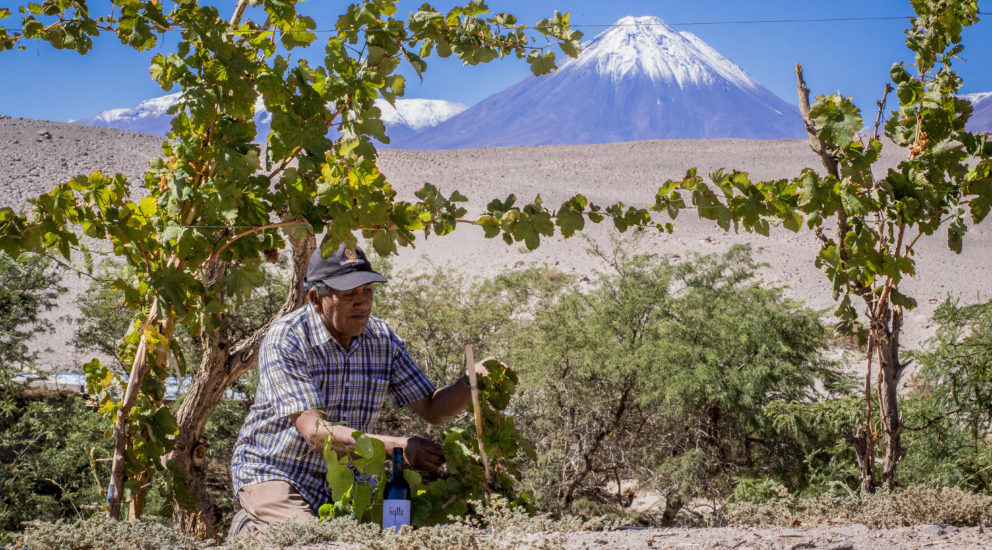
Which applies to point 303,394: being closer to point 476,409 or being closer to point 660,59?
point 476,409

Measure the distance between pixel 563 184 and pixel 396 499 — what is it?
31.5 m

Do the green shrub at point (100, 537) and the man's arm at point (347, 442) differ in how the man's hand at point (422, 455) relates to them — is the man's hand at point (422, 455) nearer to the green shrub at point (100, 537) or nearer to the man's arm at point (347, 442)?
the man's arm at point (347, 442)

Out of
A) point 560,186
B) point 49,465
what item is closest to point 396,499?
point 49,465

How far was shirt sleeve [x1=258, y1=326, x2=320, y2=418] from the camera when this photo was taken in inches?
115

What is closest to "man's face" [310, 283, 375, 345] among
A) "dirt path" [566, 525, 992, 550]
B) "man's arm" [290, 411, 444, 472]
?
"man's arm" [290, 411, 444, 472]

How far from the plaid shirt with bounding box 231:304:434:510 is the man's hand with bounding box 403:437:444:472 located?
0.84 ft

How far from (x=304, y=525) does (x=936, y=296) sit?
20.8 metres

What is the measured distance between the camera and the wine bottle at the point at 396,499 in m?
2.77

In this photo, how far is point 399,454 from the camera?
2891 mm

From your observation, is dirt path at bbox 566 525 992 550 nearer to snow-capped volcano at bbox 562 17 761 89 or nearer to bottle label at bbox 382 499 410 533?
bottle label at bbox 382 499 410 533

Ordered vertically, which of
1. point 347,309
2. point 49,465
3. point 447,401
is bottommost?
point 49,465

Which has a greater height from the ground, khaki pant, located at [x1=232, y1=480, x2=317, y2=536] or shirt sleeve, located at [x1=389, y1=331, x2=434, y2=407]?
shirt sleeve, located at [x1=389, y1=331, x2=434, y2=407]

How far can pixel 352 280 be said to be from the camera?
3098 millimetres

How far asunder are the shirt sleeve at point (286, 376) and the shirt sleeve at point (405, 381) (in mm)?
426
